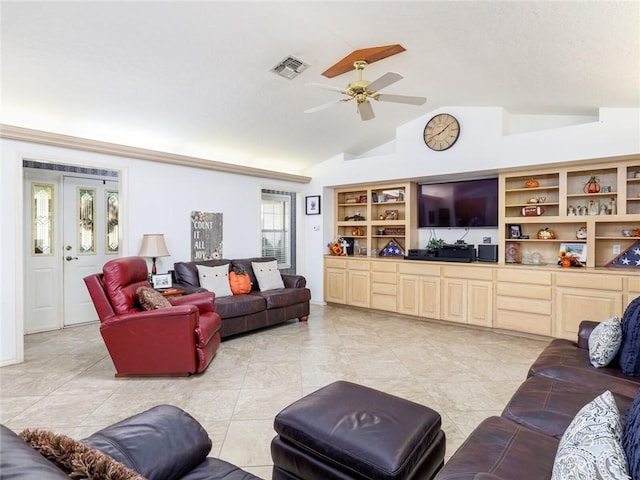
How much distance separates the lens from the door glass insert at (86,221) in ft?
15.8

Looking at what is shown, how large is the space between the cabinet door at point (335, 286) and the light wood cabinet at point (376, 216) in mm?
566

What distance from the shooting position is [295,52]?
3.05 meters

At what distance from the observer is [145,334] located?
2.92m

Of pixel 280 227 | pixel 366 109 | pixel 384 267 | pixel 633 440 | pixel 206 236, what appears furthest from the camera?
pixel 280 227

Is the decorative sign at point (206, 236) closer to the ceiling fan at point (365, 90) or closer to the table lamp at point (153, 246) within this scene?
the table lamp at point (153, 246)

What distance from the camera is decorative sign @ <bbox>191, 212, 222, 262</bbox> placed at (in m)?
4.95

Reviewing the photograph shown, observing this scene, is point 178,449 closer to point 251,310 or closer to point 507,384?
point 507,384

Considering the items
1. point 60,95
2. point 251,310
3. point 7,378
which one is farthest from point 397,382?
point 60,95

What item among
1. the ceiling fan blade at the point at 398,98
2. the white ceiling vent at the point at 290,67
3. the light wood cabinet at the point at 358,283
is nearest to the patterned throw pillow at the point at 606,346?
the ceiling fan blade at the point at 398,98

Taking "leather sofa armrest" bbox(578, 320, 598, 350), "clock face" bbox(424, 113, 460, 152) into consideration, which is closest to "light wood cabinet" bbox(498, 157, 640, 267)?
"clock face" bbox(424, 113, 460, 152)

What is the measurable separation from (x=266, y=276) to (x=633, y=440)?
14.3ft

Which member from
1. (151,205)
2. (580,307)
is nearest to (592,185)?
(580,307)

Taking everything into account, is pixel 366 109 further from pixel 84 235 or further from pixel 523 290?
pixel 84 235

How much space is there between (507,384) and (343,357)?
1482 mm
